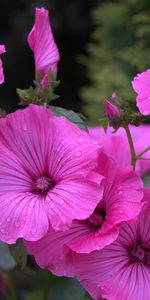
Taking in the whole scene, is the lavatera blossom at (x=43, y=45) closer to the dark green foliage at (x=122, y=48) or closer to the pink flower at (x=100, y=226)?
the pink flower at (x=100, y=226)

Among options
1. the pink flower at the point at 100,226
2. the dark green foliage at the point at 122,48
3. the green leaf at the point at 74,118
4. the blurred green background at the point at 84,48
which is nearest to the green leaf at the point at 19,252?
the pink flower at the point at 100,226

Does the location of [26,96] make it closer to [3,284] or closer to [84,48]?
[3,284]

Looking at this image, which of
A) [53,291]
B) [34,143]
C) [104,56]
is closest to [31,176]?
[34,143]

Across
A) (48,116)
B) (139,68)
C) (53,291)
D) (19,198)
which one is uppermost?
(139,68)

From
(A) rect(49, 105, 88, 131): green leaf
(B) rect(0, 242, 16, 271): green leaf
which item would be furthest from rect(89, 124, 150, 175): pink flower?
(B) rect(0, 242, 16, 271): green leaf

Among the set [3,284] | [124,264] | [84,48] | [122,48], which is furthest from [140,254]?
[84,48]

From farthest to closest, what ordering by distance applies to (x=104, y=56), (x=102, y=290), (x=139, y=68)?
(x=104, y=56) < (x=139, y=68) < (x=102, y=290)

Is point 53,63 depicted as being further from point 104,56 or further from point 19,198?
point 104,56
